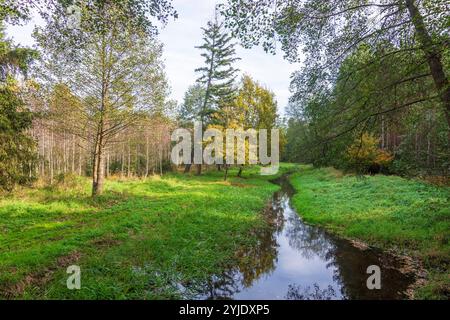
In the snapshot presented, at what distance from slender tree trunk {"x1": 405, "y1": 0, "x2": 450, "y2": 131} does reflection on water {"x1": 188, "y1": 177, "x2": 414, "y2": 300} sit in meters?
4.60

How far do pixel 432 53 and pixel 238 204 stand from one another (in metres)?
11.6

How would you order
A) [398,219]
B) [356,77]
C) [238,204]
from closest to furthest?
[356,77] → [398,219] → [238,204]

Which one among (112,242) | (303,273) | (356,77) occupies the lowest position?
(303,273)

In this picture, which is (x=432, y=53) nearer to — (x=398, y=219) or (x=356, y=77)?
(x=356, y=77)

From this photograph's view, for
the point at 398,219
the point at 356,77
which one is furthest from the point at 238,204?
the point at 356,77

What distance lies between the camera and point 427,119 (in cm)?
786

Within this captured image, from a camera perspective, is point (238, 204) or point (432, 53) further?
point (238, 204)

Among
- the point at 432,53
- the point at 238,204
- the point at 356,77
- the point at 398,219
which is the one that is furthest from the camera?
the point at 238,204

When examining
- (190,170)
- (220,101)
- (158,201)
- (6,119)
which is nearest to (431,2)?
(158,201)

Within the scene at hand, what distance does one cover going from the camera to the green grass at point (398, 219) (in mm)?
7638

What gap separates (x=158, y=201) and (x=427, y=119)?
12.3 metres

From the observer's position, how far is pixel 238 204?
15.6 meters

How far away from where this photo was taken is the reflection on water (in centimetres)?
638
